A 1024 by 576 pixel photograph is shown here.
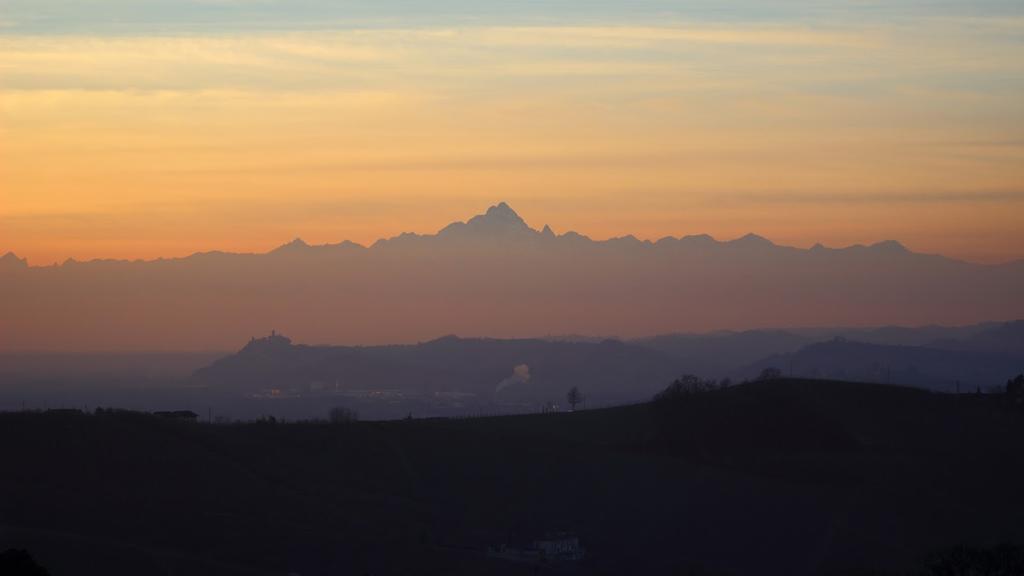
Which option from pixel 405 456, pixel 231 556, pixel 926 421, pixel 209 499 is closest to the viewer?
pixel 231 556

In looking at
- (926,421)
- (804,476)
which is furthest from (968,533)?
(926,421)

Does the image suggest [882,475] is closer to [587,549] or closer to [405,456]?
[587,549]

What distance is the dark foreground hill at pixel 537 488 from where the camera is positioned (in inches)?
3241

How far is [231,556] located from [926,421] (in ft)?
180

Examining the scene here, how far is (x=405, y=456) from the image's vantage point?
106 meters

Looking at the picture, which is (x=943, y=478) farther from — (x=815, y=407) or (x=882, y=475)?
(x=815, y=407)

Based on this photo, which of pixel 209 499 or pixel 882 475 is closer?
pixel 209 499

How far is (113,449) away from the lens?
96875 mm

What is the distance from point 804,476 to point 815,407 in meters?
13.9

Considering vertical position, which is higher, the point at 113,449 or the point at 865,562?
the point at 113,449

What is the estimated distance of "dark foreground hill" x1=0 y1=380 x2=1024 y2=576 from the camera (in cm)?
8231

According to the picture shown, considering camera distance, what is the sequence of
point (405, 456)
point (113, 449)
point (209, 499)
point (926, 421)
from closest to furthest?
1. point (209, 499)
2. point (113, 449)
3. point (405, 456)
4. point (926, 421)

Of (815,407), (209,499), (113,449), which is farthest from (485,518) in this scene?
(815,407)

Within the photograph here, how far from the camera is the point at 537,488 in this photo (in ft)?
331
